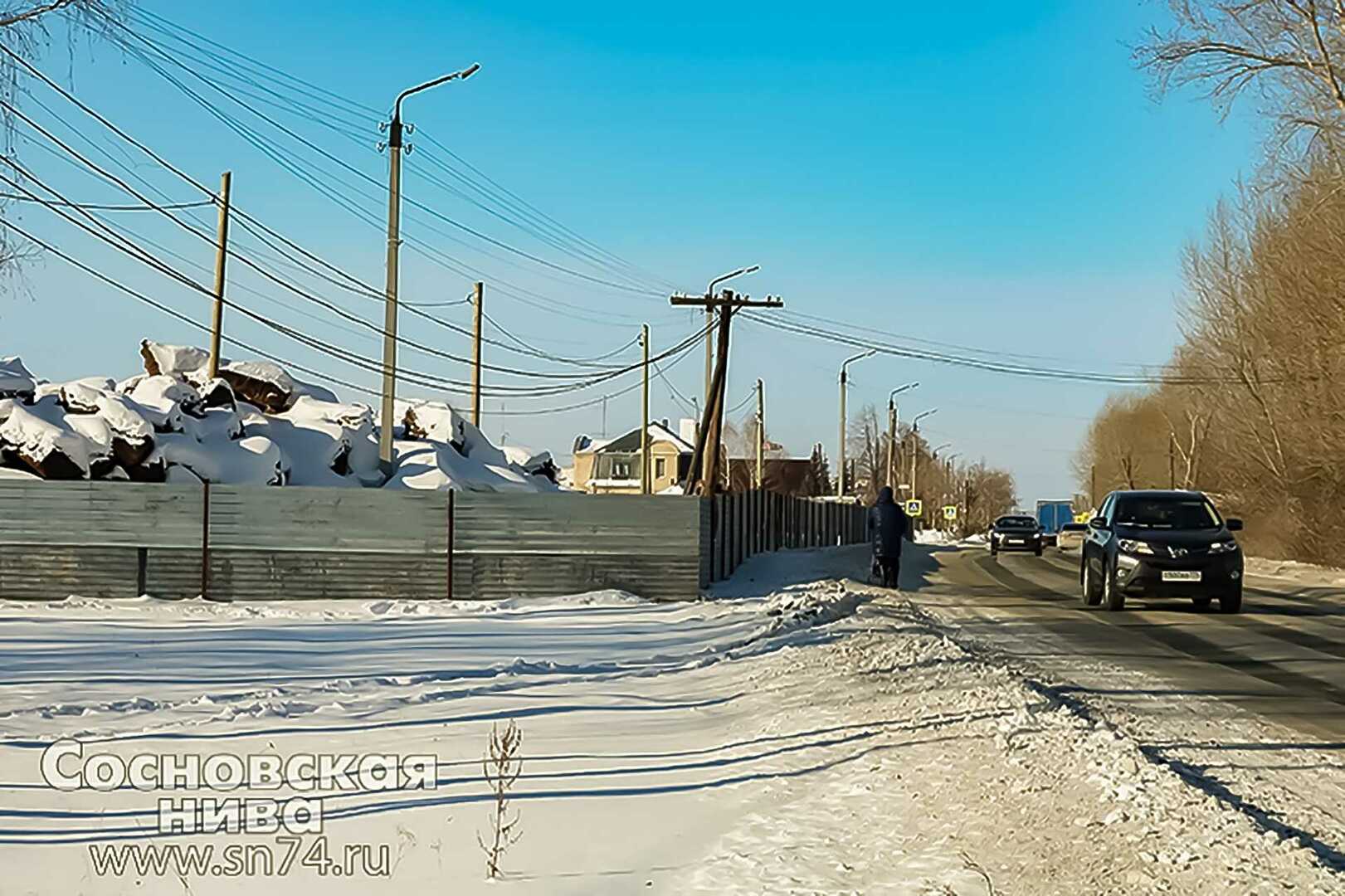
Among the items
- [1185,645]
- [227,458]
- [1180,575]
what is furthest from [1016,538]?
[1185,645]

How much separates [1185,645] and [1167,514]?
17.6 ft

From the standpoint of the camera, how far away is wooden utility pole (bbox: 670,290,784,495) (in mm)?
32062

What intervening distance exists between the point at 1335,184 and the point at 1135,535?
12053 mm

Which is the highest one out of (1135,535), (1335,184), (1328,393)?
(1335,184)

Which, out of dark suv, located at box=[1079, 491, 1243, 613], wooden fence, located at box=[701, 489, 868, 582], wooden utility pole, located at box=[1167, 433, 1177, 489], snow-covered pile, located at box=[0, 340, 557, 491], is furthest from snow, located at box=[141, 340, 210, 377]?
wooden utility pole, located at box=[1167, 433, 1177, 489]

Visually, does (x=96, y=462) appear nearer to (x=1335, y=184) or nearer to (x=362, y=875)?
(x=362, y=875)

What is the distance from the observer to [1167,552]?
19.1 meters

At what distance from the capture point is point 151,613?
60.8 feet

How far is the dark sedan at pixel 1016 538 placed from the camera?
1973 inches

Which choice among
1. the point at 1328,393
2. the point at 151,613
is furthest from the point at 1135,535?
the point at 1328,393

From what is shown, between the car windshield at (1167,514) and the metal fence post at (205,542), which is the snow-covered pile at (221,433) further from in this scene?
the car windshield at (1167,514)

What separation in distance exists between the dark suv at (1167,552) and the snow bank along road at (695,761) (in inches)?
149

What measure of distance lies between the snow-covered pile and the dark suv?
13.3 metres

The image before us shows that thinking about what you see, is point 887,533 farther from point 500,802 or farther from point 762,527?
point 500,802
